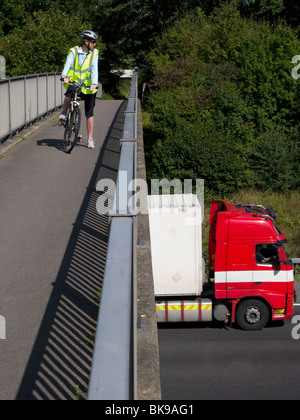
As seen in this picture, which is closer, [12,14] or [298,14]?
[298,14]

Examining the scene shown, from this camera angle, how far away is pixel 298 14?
45969 millimetres

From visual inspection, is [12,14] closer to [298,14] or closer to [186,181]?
[298,14]

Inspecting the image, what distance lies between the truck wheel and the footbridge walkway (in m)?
7.73

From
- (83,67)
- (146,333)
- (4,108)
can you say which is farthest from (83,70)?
(146,333)

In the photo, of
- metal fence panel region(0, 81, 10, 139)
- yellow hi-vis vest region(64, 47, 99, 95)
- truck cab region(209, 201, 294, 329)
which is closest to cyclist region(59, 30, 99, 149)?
yellow hi-vis vest region(64, 47, 99, 95)

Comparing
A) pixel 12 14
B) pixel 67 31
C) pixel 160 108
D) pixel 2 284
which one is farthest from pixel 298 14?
pixel 2 284

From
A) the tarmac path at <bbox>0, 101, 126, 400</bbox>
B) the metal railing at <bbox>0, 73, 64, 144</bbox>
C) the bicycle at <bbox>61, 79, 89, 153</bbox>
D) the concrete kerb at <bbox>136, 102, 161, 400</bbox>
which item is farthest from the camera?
the metal railing at <bbox>0, 73, 64, 144</bbox>

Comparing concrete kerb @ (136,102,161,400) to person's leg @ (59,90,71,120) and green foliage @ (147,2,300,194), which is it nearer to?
person's leg @ (59,90,71,120)

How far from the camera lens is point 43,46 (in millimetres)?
32156

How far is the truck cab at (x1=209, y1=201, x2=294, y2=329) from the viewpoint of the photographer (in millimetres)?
17297

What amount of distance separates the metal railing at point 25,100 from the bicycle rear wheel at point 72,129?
140 cm

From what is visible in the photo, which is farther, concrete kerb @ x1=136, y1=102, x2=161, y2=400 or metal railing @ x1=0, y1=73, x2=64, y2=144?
metal railing @ x1=0, y1=73, x2=64, y2=144

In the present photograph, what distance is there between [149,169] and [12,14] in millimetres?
35162

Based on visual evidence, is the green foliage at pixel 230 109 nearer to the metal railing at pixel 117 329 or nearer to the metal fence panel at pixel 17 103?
the metal fence panel at pixel 17 103
